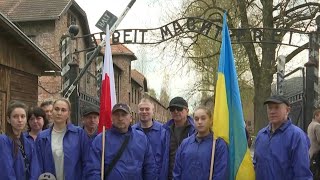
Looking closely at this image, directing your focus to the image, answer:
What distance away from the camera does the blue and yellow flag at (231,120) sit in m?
5.66

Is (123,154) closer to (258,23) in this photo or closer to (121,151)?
(121,151)

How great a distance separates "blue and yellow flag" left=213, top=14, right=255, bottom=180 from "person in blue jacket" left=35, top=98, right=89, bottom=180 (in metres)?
1.66

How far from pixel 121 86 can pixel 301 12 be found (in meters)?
32.4

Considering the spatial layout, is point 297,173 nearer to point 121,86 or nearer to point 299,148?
point 299,148

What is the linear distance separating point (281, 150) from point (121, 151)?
5.97 ft

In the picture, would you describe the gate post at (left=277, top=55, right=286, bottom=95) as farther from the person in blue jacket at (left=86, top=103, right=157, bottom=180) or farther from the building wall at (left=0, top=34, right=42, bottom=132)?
the building wall at (left=0, top=34, right=42, bottom=132)

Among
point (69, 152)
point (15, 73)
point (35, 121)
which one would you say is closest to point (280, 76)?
point (35, 121)

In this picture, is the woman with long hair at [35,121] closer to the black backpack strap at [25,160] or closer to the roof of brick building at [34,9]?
the black backpack strap at [25,160]

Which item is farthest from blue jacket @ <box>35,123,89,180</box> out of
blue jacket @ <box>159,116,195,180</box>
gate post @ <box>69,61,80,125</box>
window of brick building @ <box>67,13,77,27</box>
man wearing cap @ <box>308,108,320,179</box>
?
window of brick building @ <box>67,13,77,27</box>

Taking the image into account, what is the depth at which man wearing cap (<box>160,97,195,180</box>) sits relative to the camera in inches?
251

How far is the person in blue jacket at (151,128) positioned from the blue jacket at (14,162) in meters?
1.51

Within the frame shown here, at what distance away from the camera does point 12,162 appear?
5340 mm

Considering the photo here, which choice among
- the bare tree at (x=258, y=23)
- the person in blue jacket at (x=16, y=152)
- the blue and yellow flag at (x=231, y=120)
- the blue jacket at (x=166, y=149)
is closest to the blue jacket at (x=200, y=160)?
the blue and yellow flag at (x=231, y=120)

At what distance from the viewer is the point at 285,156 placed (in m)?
5.27
